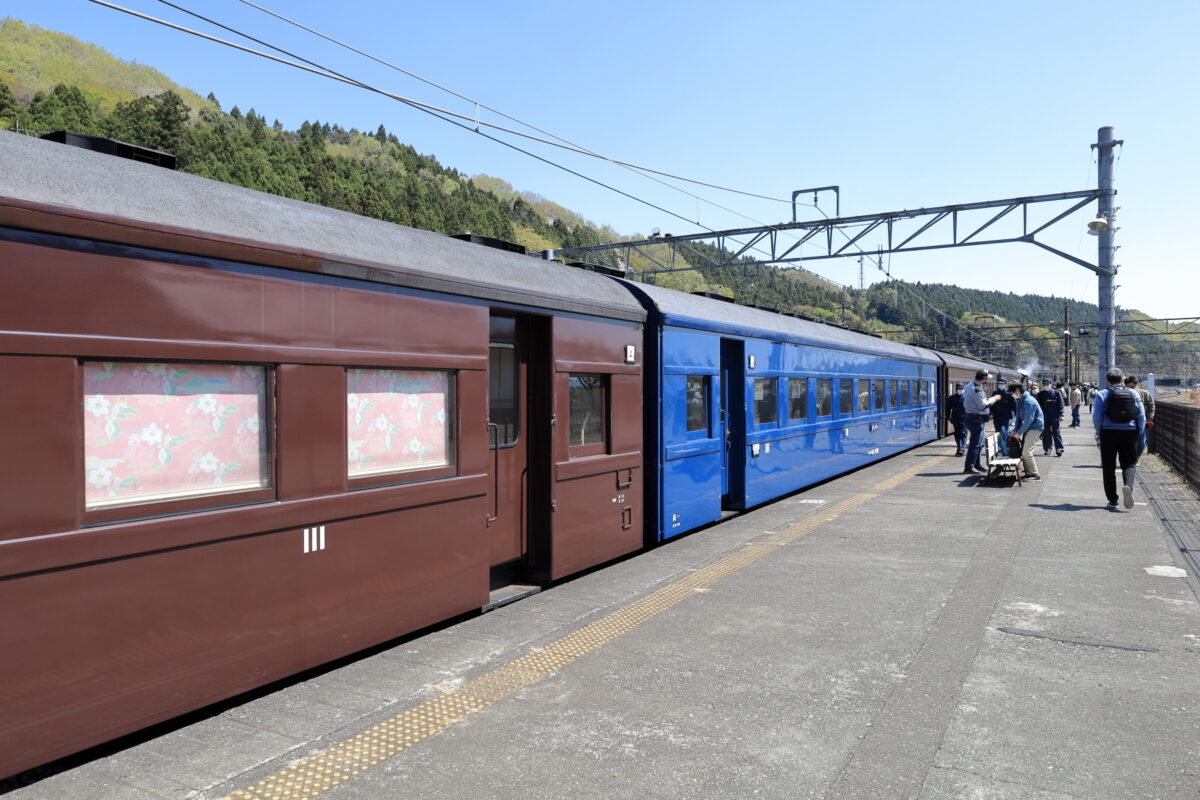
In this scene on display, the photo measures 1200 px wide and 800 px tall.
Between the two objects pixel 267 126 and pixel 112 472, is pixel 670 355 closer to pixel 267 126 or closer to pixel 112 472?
pixel 112 472

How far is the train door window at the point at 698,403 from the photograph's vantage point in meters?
8.62

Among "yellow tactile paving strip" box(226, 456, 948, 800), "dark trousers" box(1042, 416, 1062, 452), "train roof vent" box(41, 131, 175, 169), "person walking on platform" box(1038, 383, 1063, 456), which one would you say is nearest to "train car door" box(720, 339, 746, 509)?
"yellow tactile paving strip" box(226, 456, 948, 800)

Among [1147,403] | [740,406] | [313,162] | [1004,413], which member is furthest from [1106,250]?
[313,162]

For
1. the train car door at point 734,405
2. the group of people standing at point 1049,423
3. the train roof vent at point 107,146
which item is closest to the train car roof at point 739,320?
the train car door at point 734,405

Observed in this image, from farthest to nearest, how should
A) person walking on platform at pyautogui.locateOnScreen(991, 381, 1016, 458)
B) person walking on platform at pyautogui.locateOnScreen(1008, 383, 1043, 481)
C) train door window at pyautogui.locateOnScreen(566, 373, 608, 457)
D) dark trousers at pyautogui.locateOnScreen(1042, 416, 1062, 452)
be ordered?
dark trousers at pyautogui.locateOnScreen(1042, 416, 1062, 452) → person walking on platform at pyautogui.locateOnScreen(991, 381, 1016, 458) → person walking on platform at pyautogui.locateOnScreen(1008, 383, 1043, 481) → train door window at pyautogui.locateOnScreen(566, 373, 608, 457)

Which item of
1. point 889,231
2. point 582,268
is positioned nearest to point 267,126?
point 889,231

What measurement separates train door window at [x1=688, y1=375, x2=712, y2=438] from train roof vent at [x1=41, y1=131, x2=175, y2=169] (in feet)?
18.3

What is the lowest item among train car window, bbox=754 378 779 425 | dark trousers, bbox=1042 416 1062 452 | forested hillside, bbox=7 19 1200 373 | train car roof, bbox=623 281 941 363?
dark trousers, bbox=1042 416 1062 452

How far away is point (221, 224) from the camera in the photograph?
3984 millimetres

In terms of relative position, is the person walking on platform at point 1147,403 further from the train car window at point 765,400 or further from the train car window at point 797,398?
the train car window at point 765,400

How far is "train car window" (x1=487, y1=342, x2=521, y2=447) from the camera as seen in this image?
605 centimetres

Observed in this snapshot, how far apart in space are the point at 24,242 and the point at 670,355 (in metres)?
5.80

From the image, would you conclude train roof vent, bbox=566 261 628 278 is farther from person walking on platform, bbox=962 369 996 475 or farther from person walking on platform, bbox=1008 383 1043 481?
person walking on platform, bbox=962 369 996 475

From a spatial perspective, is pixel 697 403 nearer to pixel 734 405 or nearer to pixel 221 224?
pixel 734 405
